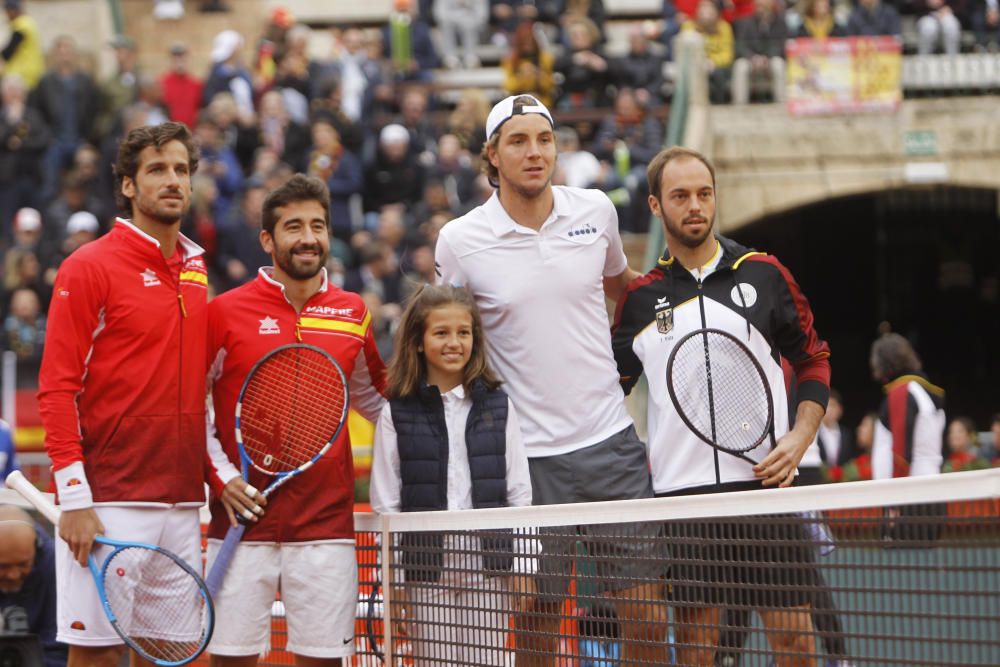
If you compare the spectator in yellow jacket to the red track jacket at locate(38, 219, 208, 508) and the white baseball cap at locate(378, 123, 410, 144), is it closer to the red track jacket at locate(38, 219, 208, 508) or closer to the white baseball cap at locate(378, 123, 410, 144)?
the white baseball cap at locate(378, 123, 410, 144)

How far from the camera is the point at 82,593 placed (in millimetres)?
6281

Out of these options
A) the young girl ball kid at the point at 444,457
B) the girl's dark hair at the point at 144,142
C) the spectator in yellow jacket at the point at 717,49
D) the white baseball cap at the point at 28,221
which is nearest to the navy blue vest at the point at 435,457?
the young girl ball kid at the point at 444,457

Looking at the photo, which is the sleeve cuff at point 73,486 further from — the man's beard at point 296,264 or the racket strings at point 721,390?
the racket strings at point 721,390

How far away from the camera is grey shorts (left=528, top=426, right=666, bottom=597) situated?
18.9ft

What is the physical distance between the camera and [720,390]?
619cm

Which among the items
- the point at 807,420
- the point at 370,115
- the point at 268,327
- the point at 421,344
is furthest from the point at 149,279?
the point at 370,115

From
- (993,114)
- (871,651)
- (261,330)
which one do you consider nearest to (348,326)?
(261,330)

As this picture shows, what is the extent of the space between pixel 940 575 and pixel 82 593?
3062mm

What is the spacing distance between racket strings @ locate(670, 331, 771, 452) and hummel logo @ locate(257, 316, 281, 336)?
154cm

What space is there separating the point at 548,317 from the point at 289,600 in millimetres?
1431

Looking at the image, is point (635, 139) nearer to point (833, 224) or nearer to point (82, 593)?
point (833, 224)

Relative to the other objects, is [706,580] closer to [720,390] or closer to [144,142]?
[720,390]

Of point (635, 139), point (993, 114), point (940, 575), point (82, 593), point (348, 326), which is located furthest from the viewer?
point (993, 114)

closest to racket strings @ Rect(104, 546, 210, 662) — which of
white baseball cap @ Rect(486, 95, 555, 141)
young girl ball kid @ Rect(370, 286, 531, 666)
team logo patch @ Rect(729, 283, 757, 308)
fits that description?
young girl ball kid @ Rect(370, 286, 531, 666)
